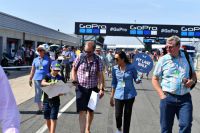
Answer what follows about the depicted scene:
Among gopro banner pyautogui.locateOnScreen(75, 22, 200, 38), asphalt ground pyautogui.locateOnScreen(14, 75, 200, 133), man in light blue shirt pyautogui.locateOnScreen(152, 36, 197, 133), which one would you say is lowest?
asphalt ground pyautogui.locateOnScreen(14, 75, 200, 133)

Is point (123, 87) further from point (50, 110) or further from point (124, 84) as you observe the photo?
point (50, 110)

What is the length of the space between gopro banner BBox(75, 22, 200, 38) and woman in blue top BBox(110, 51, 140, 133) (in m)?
37.4

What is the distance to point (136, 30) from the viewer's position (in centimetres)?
4650

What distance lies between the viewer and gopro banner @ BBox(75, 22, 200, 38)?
45.4 metres

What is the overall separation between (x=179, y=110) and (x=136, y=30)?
40585 mm

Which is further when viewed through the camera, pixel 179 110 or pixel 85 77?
pixel 85 77

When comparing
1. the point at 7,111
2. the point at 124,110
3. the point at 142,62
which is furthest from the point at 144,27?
the point at 7,111

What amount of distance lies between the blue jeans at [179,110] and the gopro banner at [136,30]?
3917cm

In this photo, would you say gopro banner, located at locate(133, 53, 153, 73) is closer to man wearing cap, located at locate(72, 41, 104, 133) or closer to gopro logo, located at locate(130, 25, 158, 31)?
man wearing cap, located at locate(72, 41, 104, 133)

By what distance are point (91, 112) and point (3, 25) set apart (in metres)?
25.7

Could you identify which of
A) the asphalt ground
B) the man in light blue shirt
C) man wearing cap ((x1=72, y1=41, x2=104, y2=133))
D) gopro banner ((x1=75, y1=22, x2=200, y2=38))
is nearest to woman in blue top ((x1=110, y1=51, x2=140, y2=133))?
man wearing cap ((x1=72, y1=41, x2=104, y2=133))

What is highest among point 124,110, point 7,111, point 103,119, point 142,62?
point 142,62

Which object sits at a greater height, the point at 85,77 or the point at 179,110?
the point at 85,77

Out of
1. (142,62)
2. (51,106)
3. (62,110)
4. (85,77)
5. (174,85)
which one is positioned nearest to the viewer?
(174,85)
